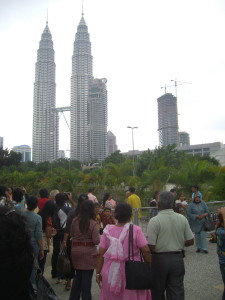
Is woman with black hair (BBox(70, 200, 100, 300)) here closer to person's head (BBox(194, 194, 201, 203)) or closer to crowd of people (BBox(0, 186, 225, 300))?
crowd of people (BBox(0, 186, 225, 300))

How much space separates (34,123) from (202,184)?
83.8 m

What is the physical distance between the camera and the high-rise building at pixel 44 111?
295 feet

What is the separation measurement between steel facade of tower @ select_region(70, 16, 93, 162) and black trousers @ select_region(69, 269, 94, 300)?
272ft

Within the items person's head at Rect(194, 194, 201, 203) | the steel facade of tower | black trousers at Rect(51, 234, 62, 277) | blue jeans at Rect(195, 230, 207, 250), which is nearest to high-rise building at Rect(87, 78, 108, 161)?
the steel facade of tower

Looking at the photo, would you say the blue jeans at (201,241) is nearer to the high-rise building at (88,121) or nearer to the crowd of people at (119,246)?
the crowd of people at (119,246)

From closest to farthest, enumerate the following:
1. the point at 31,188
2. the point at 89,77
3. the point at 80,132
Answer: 1. the point at 31,188
2. the point at 80,132
3. the point at 89,77

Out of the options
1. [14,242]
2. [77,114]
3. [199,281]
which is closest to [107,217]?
[199,281]

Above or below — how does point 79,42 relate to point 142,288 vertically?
above

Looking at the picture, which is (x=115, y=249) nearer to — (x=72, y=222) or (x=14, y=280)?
(x=72, y=222)

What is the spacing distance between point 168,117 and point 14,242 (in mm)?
129676

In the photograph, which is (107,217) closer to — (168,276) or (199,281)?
(199,281)

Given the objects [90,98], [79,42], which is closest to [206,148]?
[90,98]

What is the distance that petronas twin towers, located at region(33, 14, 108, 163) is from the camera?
287ft

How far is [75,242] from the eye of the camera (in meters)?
3.83
